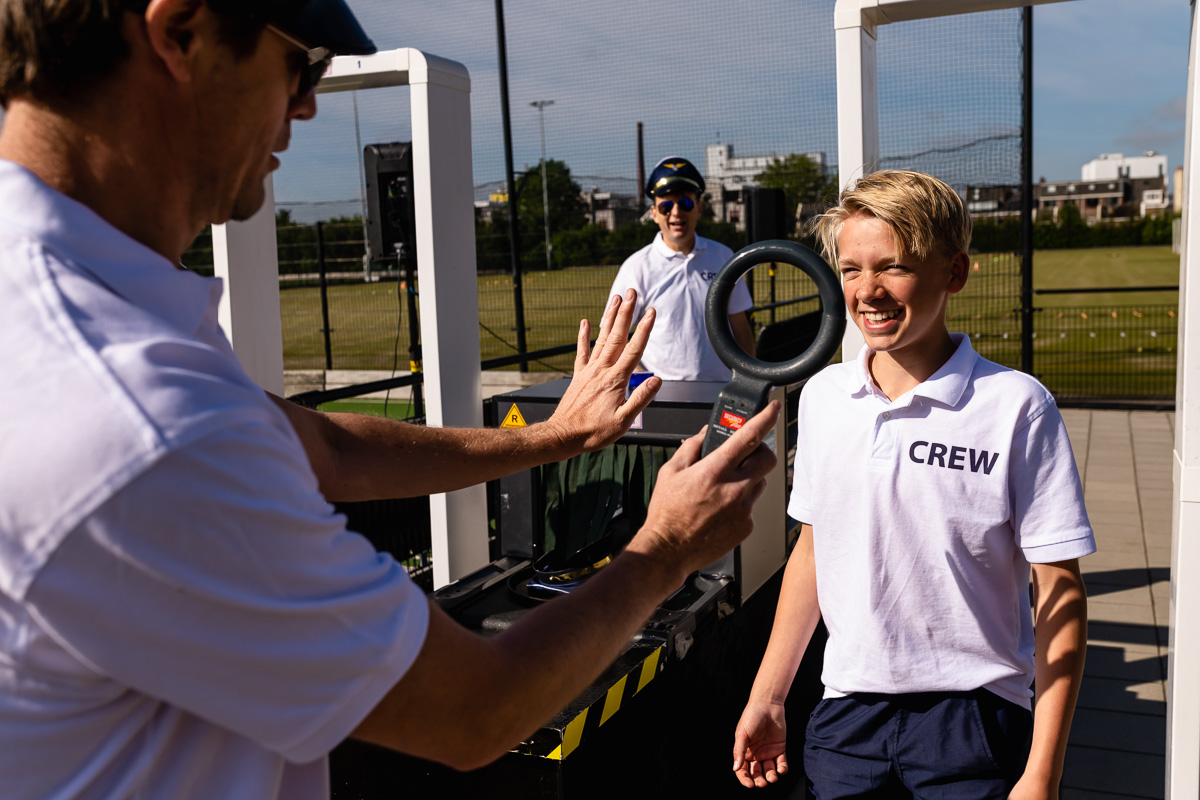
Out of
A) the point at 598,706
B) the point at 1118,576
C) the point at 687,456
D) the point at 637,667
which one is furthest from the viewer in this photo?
the point at 1118,576

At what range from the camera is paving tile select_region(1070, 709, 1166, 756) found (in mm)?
3729

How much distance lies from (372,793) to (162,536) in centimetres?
183

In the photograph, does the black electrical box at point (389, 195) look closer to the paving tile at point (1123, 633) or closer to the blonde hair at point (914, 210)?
the blonde hair at point (914, 210)

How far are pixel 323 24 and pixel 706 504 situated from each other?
72 centimetres

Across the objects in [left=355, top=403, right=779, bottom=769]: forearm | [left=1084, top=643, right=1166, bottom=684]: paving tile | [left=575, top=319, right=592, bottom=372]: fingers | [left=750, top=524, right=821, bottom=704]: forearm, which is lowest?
[left=1084, top=643, right=1166, bottom=684]: paving tile

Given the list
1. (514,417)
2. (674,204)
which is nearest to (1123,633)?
(674,204)

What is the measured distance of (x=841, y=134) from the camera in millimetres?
2934

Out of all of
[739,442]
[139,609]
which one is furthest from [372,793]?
[139,609]

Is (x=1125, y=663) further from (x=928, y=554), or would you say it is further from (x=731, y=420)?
(x=731, y=420)

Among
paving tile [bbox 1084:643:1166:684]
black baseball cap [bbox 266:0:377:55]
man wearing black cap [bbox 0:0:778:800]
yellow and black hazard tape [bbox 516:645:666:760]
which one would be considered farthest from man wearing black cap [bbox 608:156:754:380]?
man wearing black cap [bbox 0:0:778:800]

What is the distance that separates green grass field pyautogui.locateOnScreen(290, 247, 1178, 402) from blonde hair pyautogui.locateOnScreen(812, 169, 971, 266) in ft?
26.0

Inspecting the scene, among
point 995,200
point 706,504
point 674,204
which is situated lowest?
point 706,504

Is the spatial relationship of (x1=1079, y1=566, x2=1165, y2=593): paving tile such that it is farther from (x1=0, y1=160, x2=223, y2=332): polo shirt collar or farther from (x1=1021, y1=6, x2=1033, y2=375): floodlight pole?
(x1=0, y1=160, x2=223, y2=332): polo shirt collar

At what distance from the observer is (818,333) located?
4.71 feet
